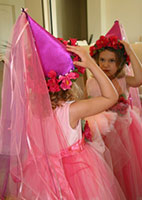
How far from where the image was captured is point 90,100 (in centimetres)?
82

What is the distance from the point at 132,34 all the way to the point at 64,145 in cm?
290

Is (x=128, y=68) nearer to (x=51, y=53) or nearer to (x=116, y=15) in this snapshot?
(x=51, y=53)

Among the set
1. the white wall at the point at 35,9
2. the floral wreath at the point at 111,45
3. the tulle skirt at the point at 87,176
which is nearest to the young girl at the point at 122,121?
the floral wreath at the point at 111,45

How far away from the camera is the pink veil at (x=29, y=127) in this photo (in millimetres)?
709

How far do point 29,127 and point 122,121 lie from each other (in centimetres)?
64

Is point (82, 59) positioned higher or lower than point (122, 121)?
higher

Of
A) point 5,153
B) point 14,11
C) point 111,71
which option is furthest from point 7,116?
point 14,11

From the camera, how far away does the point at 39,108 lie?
0.73 m

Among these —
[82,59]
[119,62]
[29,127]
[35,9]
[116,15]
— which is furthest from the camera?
[116,15]

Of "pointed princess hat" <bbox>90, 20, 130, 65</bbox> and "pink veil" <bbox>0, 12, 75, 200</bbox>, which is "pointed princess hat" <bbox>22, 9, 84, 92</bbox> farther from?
"pointed princess hat" <bbox>90, 20, 130, 65</bbox>

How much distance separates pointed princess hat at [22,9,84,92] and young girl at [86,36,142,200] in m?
0.36

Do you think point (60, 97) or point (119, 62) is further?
point (119, 62)

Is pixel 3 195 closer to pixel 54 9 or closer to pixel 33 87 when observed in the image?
pixel 33 87

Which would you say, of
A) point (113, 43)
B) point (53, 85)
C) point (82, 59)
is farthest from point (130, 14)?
point (53, 85)
